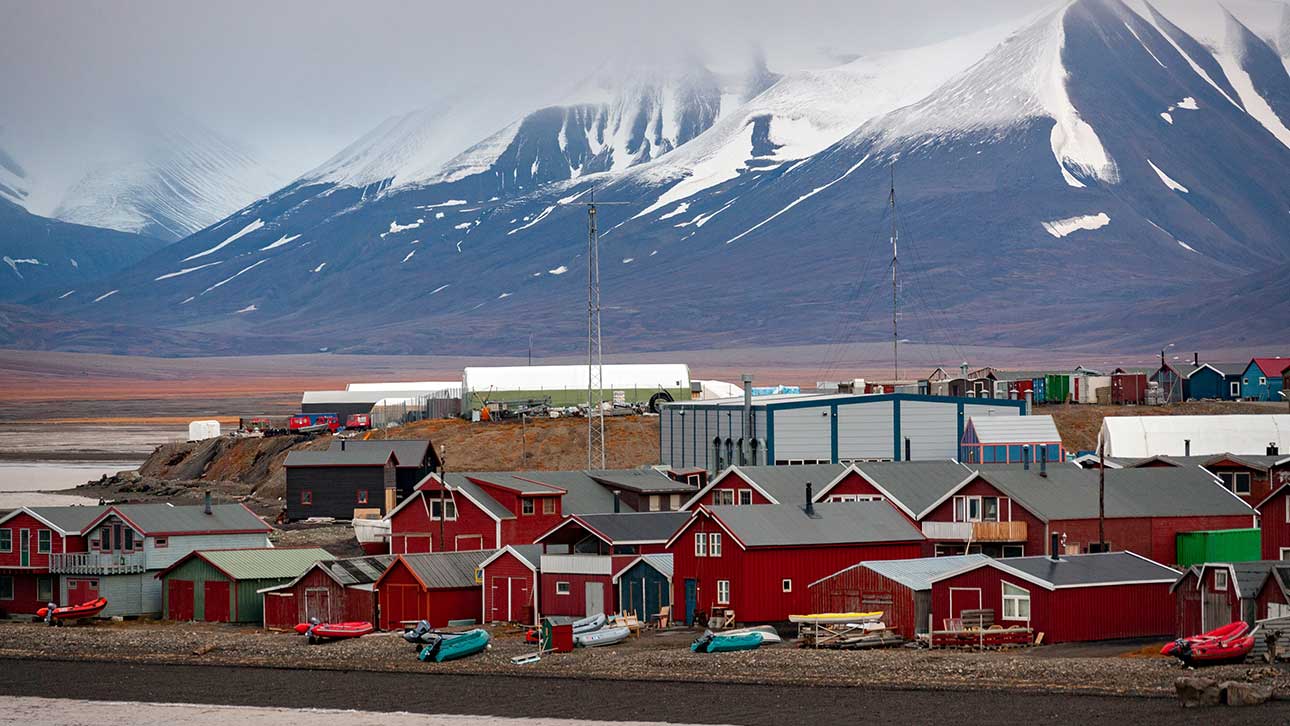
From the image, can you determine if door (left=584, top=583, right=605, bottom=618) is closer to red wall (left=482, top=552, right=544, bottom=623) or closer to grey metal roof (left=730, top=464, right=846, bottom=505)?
red wall (left=482, top=552, right=544, bottom=623)

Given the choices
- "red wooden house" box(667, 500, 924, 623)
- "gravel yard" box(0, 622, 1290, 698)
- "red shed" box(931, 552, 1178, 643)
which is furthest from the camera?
"red wooden house" box(667, 500, 924, 623)

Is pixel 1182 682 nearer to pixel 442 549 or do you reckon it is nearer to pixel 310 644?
pixel 310 644

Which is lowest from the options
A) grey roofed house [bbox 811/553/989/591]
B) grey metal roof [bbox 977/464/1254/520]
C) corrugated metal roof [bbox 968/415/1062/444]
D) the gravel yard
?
the gravel yard

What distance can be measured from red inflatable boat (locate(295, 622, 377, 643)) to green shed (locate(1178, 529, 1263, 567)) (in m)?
21.1

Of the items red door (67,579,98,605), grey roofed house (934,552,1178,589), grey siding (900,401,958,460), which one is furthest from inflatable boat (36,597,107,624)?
grey siding (900,401,958,460)

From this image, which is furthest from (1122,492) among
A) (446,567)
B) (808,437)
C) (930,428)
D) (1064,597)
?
(808,437)

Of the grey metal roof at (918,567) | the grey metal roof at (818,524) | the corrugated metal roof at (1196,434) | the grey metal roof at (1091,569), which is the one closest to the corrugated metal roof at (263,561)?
the grey metal roof at (818,524)

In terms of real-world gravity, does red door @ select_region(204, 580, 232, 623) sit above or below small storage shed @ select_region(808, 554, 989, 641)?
below

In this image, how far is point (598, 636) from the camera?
152ft

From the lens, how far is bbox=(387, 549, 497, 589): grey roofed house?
51125mm

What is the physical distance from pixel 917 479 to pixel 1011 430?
1447 centimetres

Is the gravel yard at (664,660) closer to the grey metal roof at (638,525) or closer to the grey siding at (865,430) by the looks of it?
the grey metal roof at (638,525)

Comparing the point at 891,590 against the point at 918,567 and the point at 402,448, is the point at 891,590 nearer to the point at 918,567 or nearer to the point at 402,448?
the point at 918,567

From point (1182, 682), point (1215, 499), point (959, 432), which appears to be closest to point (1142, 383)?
point (959, 432)
